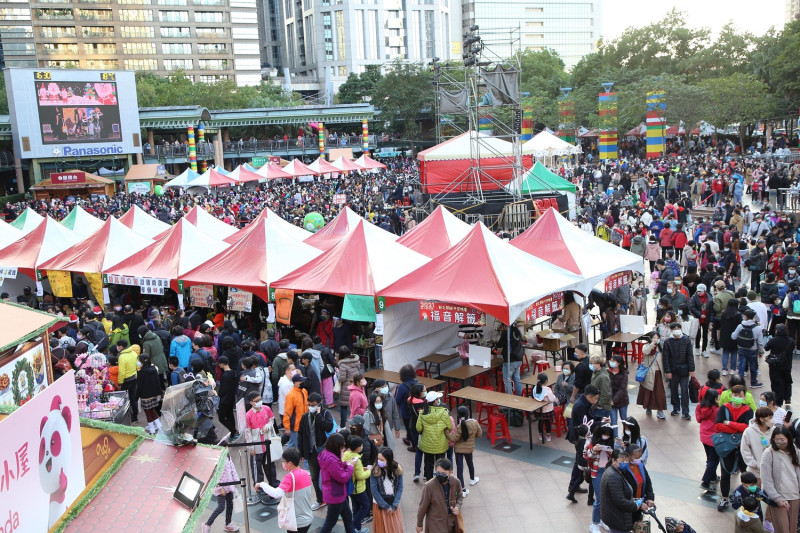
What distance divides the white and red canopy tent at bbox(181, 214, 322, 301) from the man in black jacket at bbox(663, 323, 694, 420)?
6570 mm

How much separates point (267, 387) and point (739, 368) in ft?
21.9

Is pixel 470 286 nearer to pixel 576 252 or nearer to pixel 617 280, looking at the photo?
pixel 576 252

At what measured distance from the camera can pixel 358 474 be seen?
265 inches

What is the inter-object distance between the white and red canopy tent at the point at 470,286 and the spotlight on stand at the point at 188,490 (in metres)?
6.40

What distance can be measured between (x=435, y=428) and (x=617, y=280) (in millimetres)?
5726

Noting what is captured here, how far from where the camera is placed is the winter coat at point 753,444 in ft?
21.5

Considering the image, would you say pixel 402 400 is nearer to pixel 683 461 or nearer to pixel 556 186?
pixel 683 461

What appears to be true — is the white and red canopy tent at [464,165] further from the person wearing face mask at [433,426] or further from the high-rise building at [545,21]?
the high-rise building at [545,21]

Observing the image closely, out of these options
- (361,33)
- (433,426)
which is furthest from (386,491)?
(361,33)

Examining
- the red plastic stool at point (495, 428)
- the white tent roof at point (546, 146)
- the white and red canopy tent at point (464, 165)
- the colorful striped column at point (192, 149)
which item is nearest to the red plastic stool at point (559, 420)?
the red plastic stool at point (495, 428)

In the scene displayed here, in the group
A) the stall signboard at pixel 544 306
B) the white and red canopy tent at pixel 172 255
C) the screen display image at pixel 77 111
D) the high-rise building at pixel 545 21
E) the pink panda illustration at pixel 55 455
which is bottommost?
the stall signboard at pixel 544 306

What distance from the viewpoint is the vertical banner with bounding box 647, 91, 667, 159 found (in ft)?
129

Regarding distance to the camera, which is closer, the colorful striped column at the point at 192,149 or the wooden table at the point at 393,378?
the wooden table at the point at 393,378

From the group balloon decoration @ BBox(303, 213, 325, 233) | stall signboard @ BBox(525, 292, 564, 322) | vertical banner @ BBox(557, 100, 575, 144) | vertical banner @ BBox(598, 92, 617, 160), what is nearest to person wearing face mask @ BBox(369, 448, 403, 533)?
stall signboard @ BBox(525, 292, 564, 322)
